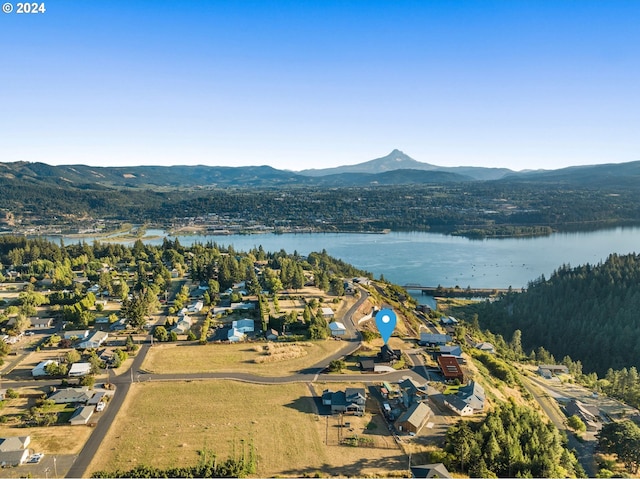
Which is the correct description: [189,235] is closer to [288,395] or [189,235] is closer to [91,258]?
[91,258]

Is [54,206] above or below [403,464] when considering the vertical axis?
above

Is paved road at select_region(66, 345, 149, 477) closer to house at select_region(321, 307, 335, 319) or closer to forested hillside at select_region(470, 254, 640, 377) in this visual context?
house at select_region(321, 307, 335, 319)

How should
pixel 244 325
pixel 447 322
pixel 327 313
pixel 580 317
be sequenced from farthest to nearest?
pixel 580 317 < pixel 447 322 < pixel 327 313 < pixel 244 325

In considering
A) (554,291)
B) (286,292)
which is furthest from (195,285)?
(554,291)

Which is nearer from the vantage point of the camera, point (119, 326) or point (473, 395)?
point (473, 395)

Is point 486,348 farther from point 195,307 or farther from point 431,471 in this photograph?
point 195,307

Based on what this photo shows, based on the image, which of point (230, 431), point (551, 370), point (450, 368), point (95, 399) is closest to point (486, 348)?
point (551, 370)

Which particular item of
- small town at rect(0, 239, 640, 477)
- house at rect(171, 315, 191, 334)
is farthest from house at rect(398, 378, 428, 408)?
house at rect(171, 315, 191, 334)
